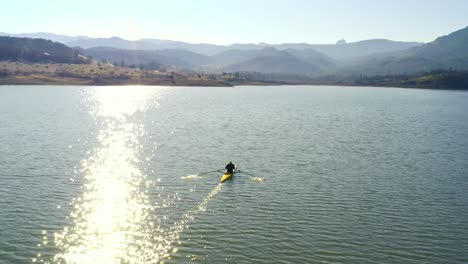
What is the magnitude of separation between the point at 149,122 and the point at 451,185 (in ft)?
326

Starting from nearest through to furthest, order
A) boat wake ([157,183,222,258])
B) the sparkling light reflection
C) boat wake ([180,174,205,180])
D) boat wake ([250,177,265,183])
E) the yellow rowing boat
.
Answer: the sparkling light reflection, boat wake ([157,183,222,258]), the yellow rowing boat, boat wake ([180,174,205,180]), boat wake ([250,177,265,183])

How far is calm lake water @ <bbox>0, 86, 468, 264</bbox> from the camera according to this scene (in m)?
40.9

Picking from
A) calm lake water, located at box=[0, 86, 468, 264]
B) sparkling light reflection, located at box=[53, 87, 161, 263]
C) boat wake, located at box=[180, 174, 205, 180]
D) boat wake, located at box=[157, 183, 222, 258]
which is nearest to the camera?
sparkling light reflection, located at box=[53, 87, 161, 263]

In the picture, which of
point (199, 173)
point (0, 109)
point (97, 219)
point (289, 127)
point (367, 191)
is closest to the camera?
point (97, 219)

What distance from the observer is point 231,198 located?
57500 millimetres

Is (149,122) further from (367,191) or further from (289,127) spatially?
(367,191)

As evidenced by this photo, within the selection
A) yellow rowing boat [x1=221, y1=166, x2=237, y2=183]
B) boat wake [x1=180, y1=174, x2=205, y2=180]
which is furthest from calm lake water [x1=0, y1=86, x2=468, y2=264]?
yellow rowing boat [x1=221, y1=166, x2=237, y2=183]

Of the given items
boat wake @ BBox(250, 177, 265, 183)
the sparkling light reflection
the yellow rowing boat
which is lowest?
the sparkling light reflection

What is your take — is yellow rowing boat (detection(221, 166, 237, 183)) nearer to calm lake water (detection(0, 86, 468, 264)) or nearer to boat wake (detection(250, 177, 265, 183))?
calm lake water (detection(0, 86, 468, 264))

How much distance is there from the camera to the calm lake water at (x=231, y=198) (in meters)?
40.9

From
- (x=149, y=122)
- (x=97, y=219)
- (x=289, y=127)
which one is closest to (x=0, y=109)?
(x=149, y=122)

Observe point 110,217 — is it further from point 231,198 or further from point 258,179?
point 258,179

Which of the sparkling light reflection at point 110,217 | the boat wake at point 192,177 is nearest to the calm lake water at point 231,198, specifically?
the sparkling light reflection at point 110,217

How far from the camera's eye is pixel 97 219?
158 ft
